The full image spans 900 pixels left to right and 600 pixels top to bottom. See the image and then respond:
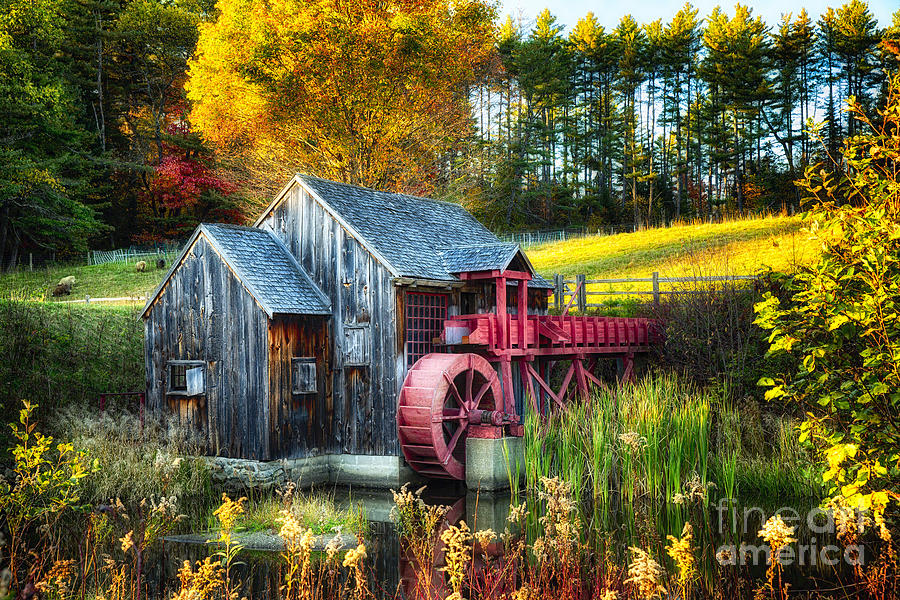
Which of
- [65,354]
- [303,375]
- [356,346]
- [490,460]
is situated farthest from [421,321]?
[65,354]

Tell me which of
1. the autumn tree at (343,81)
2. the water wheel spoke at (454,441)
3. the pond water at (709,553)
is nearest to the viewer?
the pond water at (709,553)

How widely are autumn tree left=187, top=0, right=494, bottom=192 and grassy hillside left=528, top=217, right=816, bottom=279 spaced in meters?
8.56

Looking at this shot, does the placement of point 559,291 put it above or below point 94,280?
below

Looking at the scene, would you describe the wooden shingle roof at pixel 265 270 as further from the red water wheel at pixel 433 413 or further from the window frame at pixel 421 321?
the red water wheel at pixel 433 413

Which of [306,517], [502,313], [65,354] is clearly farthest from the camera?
[65,354]

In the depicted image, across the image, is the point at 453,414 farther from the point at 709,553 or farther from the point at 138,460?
the point at 709,553

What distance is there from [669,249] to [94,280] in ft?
77.8

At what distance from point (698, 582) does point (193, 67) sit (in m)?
25.8

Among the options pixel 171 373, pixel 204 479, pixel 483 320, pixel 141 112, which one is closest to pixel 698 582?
pixel 483 320

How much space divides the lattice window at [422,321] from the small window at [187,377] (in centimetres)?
415

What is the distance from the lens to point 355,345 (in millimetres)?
16062

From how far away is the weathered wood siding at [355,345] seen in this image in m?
15.7

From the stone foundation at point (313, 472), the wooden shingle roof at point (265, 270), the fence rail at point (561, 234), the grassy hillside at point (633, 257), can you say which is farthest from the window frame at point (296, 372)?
the fence rail at point (561, 234)

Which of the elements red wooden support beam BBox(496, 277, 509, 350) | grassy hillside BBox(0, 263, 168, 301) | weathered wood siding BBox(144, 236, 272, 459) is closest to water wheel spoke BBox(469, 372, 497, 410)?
red wooden support beam BBox(496, 277, 509, 350)
